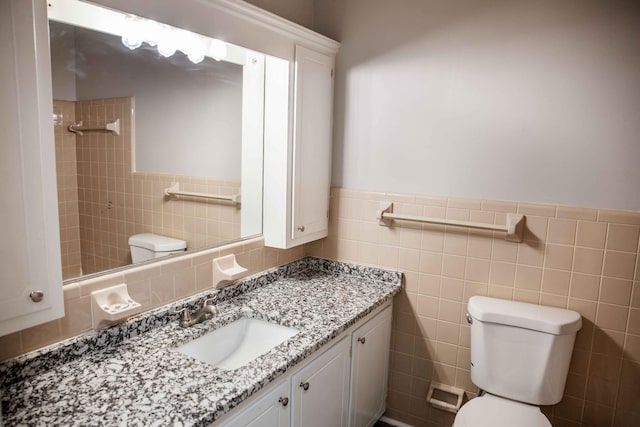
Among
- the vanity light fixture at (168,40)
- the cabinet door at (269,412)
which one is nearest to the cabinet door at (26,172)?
the vanity light fixture at (168,40)

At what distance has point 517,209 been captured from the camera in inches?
78.2

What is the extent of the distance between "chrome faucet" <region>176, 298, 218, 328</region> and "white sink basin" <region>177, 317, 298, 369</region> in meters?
0.07

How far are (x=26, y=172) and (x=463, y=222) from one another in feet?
5.65

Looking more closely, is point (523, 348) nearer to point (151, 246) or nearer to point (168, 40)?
point (151, 246)

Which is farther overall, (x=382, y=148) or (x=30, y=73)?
(x=382, y=148)

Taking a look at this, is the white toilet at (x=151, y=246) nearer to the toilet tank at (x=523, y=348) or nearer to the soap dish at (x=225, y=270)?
the soap dish at (x=225, y=270)

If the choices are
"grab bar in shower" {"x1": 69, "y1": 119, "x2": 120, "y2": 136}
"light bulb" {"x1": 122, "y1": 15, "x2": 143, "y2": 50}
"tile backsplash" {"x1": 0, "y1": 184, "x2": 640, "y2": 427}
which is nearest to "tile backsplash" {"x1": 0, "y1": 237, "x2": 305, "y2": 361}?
"tile backsplash" {"x1": 0, "y1": 184, "x2": 640, "y2": 427}

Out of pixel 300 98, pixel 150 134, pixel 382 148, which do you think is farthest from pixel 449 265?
pixel 150 134

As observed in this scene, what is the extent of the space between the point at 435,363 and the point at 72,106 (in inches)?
78.3

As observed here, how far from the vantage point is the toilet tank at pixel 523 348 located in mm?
1808

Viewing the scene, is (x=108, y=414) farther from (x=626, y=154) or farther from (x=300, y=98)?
(x=626, y=154)

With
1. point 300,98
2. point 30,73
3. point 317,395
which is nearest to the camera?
point 30,73

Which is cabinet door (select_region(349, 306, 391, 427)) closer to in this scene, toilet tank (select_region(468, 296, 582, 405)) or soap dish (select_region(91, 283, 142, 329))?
toilet tank (select_region(468, 296, 582, 405))

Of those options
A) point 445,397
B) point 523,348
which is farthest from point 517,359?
point 445,397
